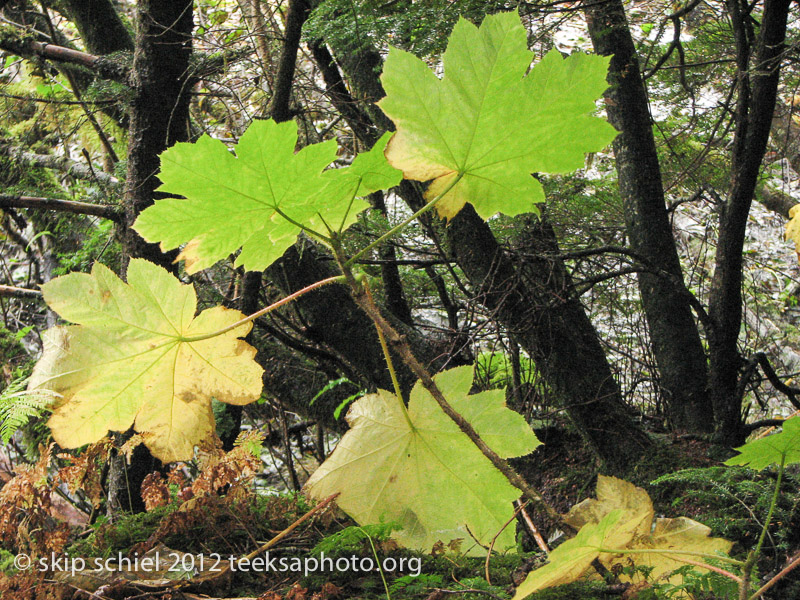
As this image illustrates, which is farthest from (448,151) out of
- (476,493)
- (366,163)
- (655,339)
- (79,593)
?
(655,339)

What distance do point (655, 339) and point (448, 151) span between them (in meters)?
2.87

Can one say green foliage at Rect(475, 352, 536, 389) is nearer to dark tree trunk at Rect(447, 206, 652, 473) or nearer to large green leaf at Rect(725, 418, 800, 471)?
dark tree trunk at Rect(447, 206, 652, 473)

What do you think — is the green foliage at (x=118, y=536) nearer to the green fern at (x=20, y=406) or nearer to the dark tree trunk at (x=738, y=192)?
the green fern at (x=20, y=406)

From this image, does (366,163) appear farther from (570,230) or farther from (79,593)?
(570,230)

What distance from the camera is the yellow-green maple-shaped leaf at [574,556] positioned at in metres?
0.50

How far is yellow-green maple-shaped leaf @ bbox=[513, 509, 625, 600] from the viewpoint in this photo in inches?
19.7

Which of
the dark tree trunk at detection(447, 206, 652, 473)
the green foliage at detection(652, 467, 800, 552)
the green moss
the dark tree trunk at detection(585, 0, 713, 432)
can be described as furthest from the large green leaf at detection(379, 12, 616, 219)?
the dark tree trunk at detection(585, 0, 713, 432)

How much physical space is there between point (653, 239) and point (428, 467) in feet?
9.35

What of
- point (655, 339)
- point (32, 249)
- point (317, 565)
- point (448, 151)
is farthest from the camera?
point (32, 249)

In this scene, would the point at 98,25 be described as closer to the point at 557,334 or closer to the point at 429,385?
the point at 557,334

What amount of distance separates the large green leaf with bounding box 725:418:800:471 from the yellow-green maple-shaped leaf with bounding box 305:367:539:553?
24 centimetres

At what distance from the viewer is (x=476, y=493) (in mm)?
671

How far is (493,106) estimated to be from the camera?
614 mm

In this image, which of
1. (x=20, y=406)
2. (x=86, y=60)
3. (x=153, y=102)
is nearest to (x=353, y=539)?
(x=20, y=406)
